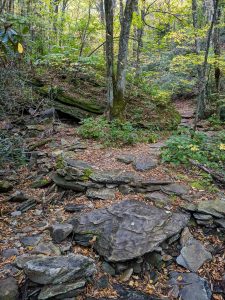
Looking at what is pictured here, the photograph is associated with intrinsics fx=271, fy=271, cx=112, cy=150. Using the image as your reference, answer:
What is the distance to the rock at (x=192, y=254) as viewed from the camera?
13.1 ft

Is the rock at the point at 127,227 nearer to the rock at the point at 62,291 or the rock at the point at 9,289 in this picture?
the rock at the point at 62,291

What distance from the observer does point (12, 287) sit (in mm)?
3297

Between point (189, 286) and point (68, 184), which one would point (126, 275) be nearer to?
point (189, 286)

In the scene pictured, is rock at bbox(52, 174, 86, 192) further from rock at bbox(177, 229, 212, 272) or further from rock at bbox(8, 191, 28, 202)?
rock at bbox(177, 229, 212, 272)

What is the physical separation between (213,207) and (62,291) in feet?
9.31

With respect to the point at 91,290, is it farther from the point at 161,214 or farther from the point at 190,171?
the point at 190,171

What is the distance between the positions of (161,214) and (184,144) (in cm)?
228

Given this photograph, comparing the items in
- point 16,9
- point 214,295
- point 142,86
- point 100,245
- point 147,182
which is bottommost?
point 214,295

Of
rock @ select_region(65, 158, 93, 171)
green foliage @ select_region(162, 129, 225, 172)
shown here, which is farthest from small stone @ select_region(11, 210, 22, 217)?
green foliage @ select_region(162, 129, 225, 172)

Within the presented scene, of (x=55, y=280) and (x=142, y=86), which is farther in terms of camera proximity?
(x=142, y=86)

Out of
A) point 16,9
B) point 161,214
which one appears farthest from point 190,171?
point 16,9

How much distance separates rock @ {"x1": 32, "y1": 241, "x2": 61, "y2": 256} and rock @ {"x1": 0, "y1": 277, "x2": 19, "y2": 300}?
1.91 ft

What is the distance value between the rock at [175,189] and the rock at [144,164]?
2.50ft

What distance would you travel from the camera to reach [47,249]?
399 centimetres
